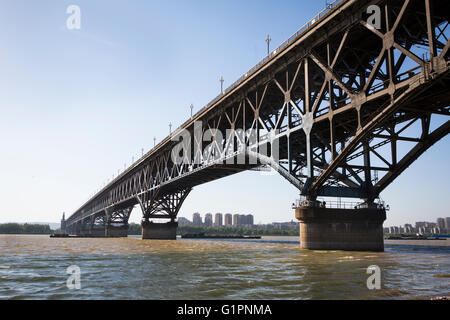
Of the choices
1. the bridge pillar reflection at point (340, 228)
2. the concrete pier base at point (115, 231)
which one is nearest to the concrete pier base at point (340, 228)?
the bridge pillar reflection at point (340, 228)

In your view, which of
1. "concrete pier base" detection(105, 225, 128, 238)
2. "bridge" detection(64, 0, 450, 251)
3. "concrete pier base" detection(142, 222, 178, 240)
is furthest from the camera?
"concrete pier base" detection(105, 225, 128, 238)

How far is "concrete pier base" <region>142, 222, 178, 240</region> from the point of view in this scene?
7475 cm

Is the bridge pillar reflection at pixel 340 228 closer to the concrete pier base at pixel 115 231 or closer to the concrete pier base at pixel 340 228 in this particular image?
the concrete pier base at pixel 340 228

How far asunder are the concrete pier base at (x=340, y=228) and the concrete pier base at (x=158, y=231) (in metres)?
51.0

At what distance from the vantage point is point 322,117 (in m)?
28.1

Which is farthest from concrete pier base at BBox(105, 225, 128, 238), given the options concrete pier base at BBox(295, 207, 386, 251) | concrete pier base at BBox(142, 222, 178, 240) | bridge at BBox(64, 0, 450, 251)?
concrete pier base at BBox(295, 207, 386, 251)

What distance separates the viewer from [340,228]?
93.9ft

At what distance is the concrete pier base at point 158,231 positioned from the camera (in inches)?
2943

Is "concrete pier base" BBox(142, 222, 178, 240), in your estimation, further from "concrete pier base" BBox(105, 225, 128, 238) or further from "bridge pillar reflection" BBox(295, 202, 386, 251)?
"bridge pillar reflection" BBox(295, 202, 386, 251)

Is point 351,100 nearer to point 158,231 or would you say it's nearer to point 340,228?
point 340,228

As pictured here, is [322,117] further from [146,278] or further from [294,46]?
[146,278]

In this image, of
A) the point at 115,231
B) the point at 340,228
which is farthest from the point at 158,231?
the point at 340,228

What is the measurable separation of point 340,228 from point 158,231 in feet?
173

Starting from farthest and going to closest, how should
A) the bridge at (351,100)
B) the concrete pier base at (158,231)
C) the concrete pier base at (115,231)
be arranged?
the concrete pier base at (115,231), the concrete pier base at (158,231), the bridge at (351,100)
